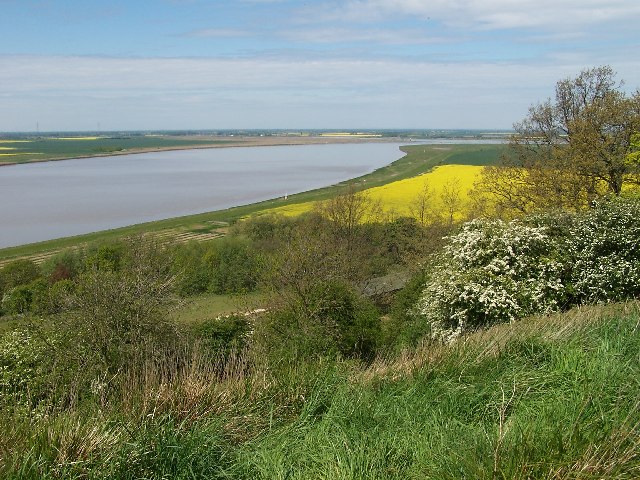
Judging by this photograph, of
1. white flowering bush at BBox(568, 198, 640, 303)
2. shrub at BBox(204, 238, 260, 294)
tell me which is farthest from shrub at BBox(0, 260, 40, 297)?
white flowering bush at BBox(568, 198, 640, 303)

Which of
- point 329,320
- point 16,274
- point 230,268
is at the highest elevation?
point 329,320

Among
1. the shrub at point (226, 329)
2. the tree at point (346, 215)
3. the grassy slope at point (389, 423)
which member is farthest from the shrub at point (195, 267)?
the grassy slope at point (389, 423)

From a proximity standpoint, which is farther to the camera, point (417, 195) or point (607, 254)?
point (417, 195)

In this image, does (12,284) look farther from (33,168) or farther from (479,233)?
(33,168)

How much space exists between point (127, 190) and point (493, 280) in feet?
194

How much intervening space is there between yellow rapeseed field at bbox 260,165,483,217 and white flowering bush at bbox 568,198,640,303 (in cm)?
1949

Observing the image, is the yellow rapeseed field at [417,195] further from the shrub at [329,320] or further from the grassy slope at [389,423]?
the grassy slope at [389,423]

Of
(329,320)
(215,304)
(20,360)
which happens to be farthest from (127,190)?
(20,360)

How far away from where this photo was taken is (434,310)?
13016 millimetres

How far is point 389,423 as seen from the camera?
4191 millimetres

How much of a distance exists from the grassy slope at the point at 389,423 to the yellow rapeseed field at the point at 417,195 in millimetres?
27565

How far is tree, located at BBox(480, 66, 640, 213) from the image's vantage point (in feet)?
68.4

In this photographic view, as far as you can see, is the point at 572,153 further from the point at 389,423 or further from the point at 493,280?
the point at 389,423

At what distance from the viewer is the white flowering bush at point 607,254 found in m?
11.2
